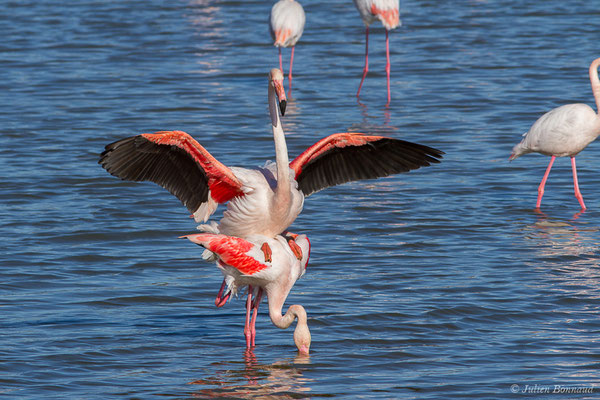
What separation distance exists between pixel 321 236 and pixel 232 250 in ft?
9.64

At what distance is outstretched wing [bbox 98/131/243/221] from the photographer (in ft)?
22.2

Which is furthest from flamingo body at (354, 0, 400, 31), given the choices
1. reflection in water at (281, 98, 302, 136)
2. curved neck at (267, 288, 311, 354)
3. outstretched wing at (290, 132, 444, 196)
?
curved neck at (267, 288, 311, 354)

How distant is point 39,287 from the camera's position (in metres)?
8.32

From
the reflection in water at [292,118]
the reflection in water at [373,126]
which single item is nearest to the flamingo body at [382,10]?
the reflection in water at [292,118]

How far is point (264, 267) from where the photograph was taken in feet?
22.8

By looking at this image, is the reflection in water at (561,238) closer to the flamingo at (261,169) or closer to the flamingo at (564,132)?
the flamingo at (564,132)

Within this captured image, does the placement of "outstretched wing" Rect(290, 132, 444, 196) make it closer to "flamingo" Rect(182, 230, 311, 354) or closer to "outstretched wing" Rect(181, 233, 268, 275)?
"flamingo" Rect(182, 230, 311, 354)

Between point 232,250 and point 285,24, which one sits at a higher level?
point 285,24

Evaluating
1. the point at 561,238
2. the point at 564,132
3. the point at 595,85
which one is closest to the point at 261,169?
the point at 561,238

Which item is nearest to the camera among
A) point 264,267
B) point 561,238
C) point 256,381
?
point 256,381

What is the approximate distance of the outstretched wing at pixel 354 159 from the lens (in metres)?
7.05

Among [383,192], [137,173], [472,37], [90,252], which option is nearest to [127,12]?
[472,37]

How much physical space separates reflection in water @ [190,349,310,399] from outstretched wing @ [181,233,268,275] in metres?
0.60

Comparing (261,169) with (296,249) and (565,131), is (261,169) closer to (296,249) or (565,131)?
(296,249)
